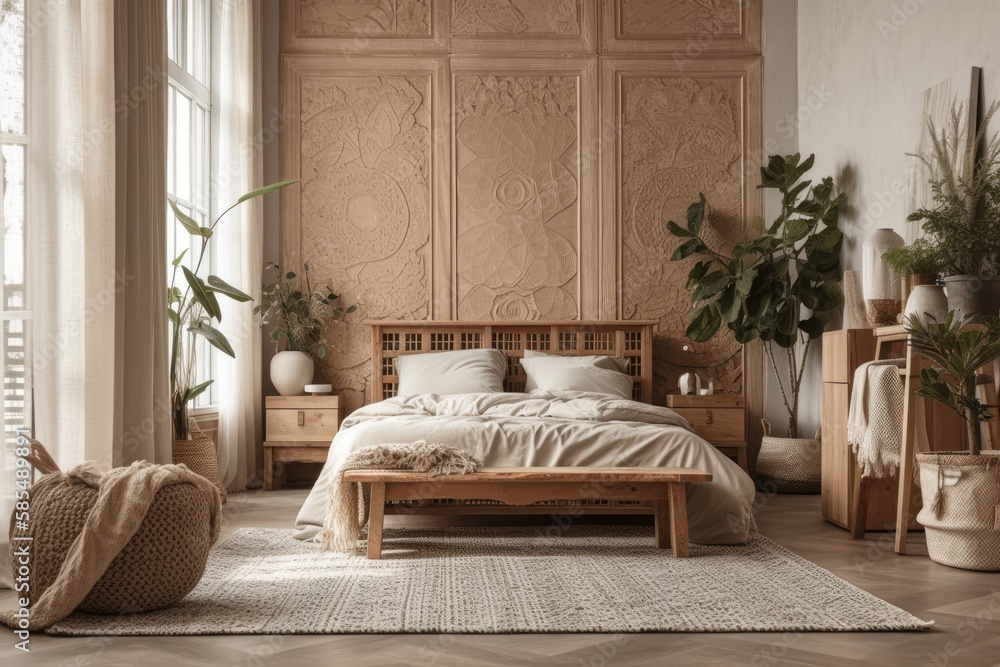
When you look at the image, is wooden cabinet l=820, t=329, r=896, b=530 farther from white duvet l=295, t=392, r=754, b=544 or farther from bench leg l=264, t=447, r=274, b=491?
bench leg l=264, t=447, r=274, b=491

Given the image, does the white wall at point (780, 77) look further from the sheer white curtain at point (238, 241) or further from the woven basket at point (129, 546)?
the woven basket at point (129, 546)

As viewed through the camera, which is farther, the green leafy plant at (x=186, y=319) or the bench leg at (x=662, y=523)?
the green leafy plant at (x=186, y=319)

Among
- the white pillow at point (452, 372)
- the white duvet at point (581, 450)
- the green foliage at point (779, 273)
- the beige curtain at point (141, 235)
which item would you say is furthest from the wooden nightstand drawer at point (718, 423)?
the beige curtain at point (141, 235)

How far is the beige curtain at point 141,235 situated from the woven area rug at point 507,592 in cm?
66

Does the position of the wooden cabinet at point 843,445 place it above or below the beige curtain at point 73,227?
below

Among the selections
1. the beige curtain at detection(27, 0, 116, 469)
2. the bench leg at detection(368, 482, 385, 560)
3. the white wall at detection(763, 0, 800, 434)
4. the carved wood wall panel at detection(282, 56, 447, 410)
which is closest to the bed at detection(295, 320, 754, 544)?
the bench leg at detection(368, 482, 385, 560)

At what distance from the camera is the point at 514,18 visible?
6531mm

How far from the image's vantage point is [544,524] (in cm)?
451

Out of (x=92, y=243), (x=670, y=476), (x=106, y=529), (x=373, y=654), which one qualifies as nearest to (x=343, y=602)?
(x=373, y=654)

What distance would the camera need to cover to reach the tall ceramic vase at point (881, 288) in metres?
4.20

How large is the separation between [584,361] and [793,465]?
149cm


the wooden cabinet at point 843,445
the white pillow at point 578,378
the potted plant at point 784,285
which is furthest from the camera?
the potted plant at point 784,285

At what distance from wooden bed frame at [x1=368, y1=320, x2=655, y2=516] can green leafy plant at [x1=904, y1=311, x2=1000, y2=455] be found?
9.13 feet

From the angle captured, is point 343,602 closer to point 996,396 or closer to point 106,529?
point 106,529
